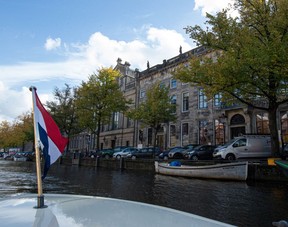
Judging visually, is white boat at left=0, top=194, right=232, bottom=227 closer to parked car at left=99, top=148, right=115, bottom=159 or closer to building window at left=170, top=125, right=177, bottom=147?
parked car at left=99, top=148, right=115, bottom=159

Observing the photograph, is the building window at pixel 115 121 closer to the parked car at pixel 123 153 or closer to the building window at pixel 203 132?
the parked car at pixel 123 153

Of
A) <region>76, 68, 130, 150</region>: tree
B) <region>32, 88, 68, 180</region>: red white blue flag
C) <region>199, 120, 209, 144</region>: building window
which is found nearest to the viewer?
<region>32, 88, 68, 180</region>: red white blue flag

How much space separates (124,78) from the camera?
5084cm

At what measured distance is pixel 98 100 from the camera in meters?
36.1

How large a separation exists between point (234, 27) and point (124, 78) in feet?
117

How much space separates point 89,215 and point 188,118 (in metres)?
32.9

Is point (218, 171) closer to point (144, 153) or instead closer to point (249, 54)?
point (249, 54)

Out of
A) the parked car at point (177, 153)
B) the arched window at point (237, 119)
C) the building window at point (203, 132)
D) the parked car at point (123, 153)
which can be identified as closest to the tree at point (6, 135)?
the parked car at point (123, 153)

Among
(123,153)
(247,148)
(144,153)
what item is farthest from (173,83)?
(247,148)

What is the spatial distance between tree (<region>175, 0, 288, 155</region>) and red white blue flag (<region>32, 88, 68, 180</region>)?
12.9 meters

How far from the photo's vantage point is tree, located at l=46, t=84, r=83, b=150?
43625mm

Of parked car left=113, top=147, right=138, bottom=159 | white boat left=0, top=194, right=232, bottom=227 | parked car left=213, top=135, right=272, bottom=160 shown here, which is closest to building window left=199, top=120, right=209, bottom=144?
parked car left=113, top=147, right=138, bottom=159

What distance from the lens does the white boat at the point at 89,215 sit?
6.84ft

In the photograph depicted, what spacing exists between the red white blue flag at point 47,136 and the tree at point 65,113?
4078cm
